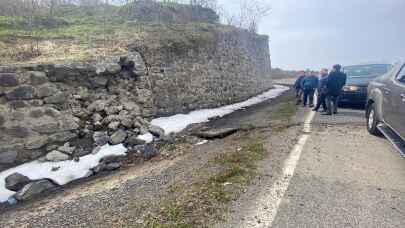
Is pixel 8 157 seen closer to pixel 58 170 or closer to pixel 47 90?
pixel 58 170

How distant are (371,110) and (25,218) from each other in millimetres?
6915

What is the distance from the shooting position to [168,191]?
13.8 feet

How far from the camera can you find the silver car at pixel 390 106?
4.62m

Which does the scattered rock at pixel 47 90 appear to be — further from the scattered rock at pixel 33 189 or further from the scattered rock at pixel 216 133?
the scattered rock at pixel 216 133

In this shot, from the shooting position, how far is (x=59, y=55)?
7984 millimetres

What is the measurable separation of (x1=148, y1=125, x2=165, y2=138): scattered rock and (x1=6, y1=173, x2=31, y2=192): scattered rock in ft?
10.2

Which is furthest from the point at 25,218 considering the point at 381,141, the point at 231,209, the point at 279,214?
the point at 381,141

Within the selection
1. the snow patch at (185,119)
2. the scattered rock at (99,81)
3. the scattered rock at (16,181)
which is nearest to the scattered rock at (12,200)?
the scattered rock at (16,181)

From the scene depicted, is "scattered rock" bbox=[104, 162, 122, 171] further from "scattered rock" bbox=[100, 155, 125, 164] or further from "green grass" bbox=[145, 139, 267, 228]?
"green grass" bbox=[145, 139, 267, 228]

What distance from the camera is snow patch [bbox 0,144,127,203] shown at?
5410 millimetres

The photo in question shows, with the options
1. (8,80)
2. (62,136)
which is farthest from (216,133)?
(8,80)

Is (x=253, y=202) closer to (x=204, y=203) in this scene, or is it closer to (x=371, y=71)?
(x=204, y=203)

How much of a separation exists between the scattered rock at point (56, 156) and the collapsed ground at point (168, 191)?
3.67ft

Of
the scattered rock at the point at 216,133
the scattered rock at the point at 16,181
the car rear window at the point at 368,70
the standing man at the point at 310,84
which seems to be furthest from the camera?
the standing man at the point at 310,84
